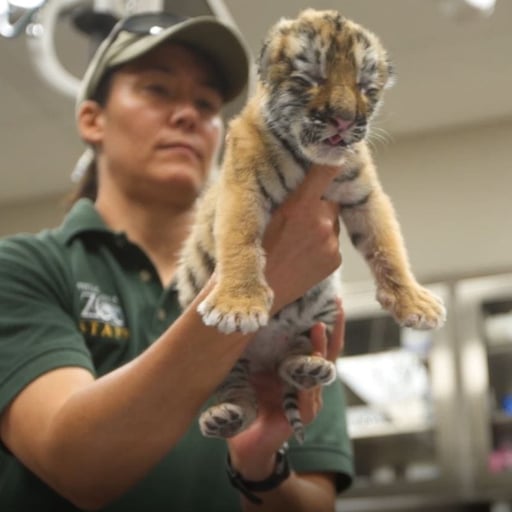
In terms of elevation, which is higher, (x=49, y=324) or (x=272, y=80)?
(x=272, y=80)

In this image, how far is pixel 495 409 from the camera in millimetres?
2791

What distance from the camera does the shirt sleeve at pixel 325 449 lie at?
1303 mm

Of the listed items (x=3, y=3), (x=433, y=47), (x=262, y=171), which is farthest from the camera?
(x=433, y=47)

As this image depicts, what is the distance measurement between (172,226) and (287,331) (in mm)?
514

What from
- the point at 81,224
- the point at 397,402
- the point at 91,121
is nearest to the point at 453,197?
the point at 397,402

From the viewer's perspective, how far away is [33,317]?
3.74 ft

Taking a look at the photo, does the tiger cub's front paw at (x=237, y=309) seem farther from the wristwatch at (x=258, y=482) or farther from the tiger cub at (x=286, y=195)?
the wristwatch at (x=258, y=482)

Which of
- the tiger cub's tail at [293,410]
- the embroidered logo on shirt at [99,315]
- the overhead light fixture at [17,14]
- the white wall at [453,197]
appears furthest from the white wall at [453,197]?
the tiger cub's tail at [293,410]

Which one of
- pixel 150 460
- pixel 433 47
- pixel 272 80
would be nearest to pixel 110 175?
pixel 150 460

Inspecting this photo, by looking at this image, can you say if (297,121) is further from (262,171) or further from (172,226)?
(172,226)

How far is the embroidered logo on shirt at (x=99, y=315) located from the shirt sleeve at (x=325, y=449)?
29 centimetres

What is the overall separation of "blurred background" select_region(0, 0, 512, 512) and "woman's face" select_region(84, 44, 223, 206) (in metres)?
0.94

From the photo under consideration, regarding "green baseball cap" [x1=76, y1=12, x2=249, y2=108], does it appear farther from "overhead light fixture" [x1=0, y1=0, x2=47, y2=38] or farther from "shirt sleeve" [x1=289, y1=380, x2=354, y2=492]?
"shirt sleeve" [x1=289, y1=380, x2=354, y2=492]

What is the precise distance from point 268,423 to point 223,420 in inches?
7.8
